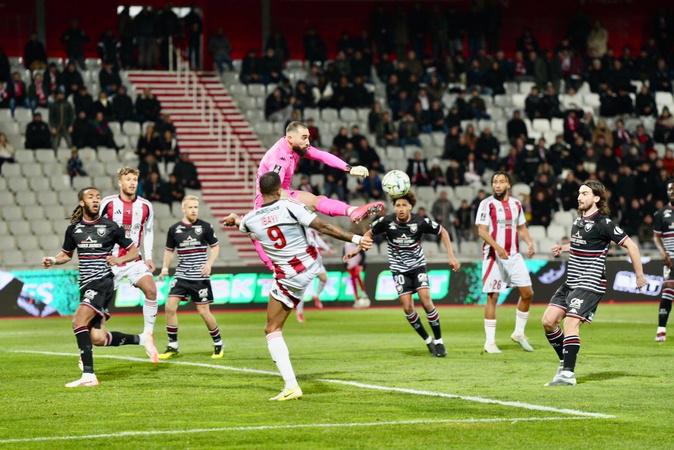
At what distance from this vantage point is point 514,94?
40719 millimetres

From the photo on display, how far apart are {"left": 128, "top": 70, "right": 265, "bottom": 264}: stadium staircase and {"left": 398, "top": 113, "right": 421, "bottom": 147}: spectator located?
13.4 ft

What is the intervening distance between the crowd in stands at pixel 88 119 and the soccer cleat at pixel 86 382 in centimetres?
1836

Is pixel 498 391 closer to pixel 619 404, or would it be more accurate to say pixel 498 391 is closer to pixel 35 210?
pixel 619 404

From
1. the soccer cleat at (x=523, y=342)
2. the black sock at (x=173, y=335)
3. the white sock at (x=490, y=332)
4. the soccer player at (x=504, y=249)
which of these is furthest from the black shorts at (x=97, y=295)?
the soccer cleat at (x=523, y=342)

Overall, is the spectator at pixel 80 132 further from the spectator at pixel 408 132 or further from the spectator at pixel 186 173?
the spectator at pixel 408 132

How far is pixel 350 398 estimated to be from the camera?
12727 mm

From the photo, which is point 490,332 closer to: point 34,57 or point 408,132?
point 408,132

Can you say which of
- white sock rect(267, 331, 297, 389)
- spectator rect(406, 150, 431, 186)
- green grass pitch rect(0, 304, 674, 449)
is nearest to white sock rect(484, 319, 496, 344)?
green grass pitch rect(0, 304, 674, 449)

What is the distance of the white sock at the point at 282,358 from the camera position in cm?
1270

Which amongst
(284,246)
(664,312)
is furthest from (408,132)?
(284,246)

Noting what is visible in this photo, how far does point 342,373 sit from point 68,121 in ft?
67.8

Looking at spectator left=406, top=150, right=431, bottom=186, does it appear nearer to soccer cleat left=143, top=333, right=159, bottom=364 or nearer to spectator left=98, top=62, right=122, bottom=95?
spectator left=98, top=62, right=122, bottom=95

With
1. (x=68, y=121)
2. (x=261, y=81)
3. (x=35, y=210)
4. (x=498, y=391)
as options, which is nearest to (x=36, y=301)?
(x=35, y=210)

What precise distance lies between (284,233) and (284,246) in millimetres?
166
